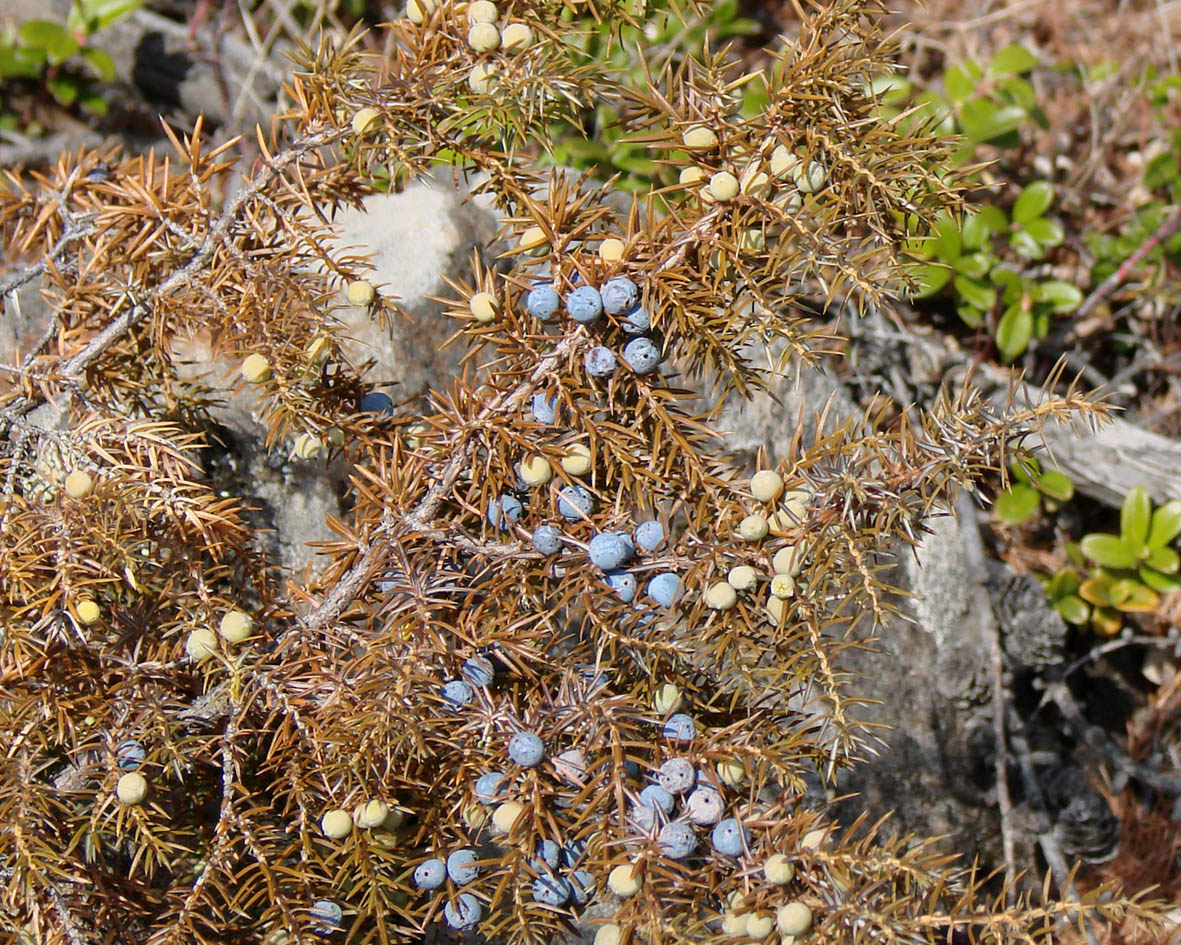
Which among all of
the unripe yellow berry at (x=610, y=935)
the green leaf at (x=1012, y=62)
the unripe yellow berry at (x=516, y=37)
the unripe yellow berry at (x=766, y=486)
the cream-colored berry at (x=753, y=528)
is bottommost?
the unripe yellow berry at (x=610, y=935)

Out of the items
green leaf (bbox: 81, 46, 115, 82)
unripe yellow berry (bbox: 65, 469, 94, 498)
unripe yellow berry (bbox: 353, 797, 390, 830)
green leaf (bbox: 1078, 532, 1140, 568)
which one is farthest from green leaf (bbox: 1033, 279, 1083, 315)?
green leaf (bbox: 81, 46, 115, 82)

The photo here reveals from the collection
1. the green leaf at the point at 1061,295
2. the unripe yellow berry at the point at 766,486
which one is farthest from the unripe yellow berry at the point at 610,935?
the green leaf at the point at 1061,295

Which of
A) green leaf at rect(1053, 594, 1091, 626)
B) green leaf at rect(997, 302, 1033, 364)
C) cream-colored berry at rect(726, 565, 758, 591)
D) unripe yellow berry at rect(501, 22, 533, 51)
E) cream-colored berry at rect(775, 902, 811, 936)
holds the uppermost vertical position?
unripe yellow berry at rect(501, 22, 533, 51)

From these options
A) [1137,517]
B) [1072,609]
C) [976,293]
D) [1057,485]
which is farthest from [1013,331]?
[1072,609]

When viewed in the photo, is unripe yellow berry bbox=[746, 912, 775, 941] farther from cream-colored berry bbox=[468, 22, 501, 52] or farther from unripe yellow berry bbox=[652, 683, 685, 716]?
cream-colored berry bbox=[468, 22, 501, 52]

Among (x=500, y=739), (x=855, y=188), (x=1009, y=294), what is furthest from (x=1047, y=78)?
(x=500, y=739)

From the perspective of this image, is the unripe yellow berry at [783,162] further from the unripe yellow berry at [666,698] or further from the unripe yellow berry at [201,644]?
the unripe yellow berry at [201,644]

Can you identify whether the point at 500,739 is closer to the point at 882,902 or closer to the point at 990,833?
→ the point at 882,902
